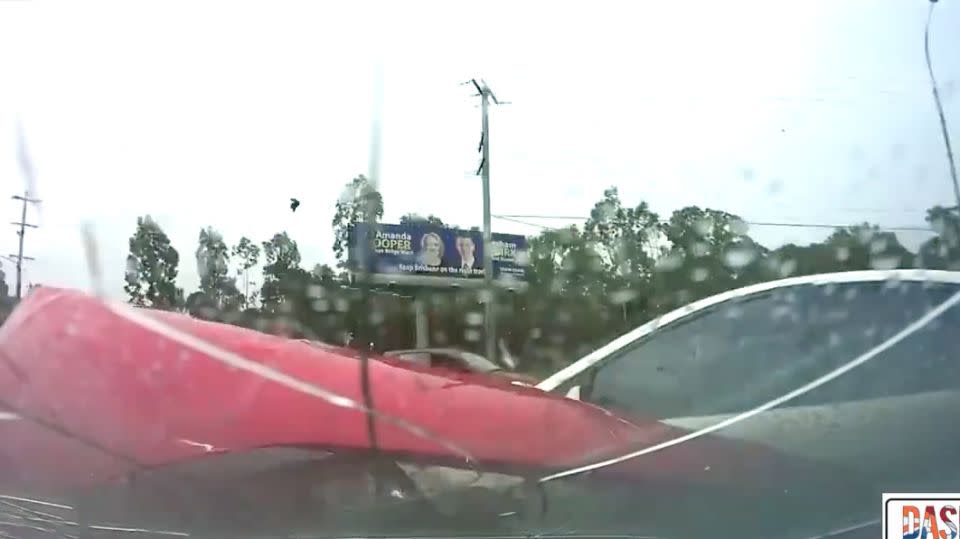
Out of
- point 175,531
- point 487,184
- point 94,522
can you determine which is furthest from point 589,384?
point 94,522

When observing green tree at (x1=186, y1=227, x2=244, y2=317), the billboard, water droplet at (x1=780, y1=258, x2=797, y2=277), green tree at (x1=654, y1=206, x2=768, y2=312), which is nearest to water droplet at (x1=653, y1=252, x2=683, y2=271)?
green tree at (x1=654, y1=206, x2=768, y2=312)

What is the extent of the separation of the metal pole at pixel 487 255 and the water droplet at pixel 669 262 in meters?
0.55

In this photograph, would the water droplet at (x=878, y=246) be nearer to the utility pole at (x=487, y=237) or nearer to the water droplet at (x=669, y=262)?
the water droplet at (x=669, y=262)

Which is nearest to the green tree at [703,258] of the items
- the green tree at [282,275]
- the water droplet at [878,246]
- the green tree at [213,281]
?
the water droplet at [878,246]

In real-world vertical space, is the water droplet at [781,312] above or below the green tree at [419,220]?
below

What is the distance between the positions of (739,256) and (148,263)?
187cm

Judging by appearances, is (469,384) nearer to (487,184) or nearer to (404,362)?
(404,362)

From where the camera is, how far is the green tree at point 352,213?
2523mm

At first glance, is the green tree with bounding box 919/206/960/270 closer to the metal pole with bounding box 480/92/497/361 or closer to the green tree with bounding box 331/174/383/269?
the metal pole with bounding box 480/92/497/361

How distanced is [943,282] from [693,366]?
33.6 inches

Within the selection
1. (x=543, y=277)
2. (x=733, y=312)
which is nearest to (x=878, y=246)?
(x=733, y=312)

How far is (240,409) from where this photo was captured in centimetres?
232

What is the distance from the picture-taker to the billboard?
2.54 meters

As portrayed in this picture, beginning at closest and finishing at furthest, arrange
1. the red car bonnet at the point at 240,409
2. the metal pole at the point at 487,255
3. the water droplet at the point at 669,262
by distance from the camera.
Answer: the red car bonnet at the point at 240,409
the metal pole at the point at 487,255
the water droplet at the point at 669,262
